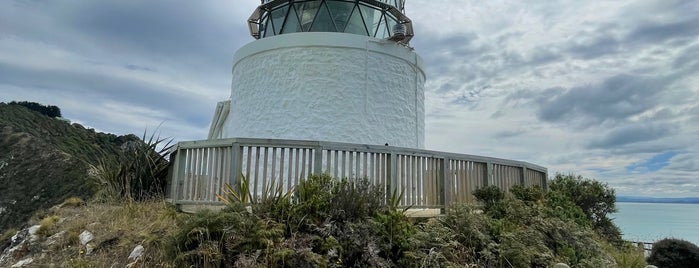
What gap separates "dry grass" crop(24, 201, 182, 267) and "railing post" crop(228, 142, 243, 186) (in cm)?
83

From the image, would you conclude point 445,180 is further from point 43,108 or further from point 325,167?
point 43,108

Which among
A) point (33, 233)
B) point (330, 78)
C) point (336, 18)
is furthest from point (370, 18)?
point (33, 233)

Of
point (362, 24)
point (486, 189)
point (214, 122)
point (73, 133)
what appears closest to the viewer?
point (486, 189)

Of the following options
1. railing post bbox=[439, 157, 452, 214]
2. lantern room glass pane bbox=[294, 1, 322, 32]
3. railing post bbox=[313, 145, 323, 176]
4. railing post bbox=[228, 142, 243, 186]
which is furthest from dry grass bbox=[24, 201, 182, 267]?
lantern room glass pane bbox=[294, 1, 322, 32]

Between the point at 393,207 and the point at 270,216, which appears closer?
the point at 270,216

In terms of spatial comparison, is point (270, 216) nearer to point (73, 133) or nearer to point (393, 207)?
point (393, 207)

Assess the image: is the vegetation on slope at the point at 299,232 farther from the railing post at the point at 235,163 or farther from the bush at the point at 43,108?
the bush at the point at 43,108

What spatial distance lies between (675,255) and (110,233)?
33.2 feet

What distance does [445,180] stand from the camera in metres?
6.64

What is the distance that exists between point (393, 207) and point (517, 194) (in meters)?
3.00

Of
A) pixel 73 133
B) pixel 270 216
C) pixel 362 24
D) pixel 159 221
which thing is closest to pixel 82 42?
pixel 362 24

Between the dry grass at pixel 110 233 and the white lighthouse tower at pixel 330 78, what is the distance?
4.04 m

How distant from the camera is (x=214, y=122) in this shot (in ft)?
43.1

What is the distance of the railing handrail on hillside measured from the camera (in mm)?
5562
